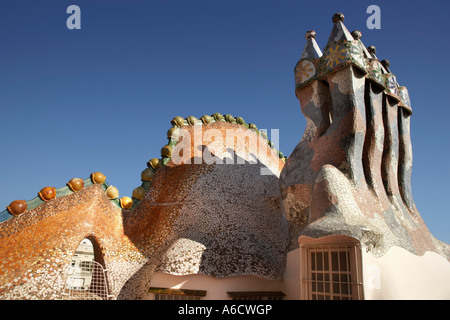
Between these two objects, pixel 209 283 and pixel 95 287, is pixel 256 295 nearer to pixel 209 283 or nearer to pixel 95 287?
pixel 209 283

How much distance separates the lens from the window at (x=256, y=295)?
622 cm

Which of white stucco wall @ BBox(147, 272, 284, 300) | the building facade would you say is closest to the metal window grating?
the building facade

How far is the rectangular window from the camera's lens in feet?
16.3

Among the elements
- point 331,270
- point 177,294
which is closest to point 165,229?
point 177,294

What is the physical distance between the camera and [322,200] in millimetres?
5543

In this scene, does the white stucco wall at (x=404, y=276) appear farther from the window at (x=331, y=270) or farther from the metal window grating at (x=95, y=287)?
the metal window grating at (x=95, y=287)

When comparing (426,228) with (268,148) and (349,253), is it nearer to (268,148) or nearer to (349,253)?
(349,253)

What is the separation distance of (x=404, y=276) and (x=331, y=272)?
128 cm

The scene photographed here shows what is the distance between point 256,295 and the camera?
6.38m

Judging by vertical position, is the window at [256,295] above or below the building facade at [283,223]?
below

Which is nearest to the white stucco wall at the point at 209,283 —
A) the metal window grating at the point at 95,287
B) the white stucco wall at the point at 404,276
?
the metal window grating at the point at 95,287

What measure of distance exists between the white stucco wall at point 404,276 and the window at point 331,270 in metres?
0.14

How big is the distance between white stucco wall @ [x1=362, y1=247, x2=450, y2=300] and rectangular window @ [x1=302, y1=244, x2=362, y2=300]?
146 mm
